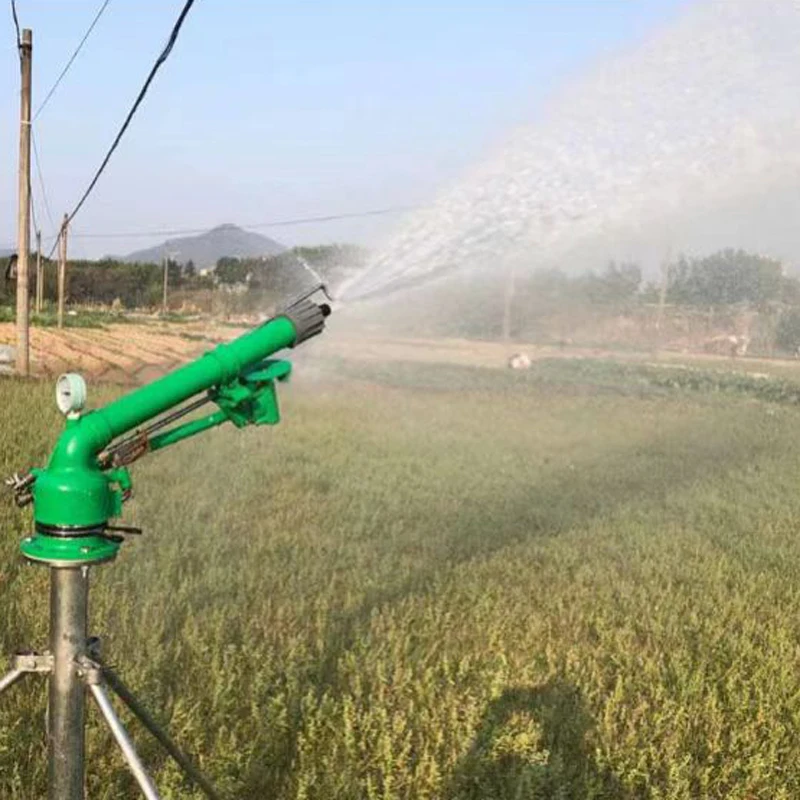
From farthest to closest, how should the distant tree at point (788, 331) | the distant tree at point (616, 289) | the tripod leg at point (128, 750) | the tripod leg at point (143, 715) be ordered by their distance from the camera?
the distant tree at point (788, 331) < the distant tree at point (616, 289) < the tripod leg at point (143, 715) < the tripod leg at point (128, 750)

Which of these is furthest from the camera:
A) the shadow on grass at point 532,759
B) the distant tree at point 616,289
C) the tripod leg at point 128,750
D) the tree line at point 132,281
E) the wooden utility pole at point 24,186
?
the tree line at point 132,281

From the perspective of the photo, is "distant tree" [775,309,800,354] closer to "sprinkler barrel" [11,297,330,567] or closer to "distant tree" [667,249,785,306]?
"distant tree" [667,249,785,306]

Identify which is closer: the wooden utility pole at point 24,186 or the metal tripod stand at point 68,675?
the metal tripod stand at point 68,675

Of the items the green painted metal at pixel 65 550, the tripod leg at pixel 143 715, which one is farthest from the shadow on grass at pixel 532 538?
the green painted metal at pixel 65 550

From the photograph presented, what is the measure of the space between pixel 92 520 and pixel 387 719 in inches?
72.5

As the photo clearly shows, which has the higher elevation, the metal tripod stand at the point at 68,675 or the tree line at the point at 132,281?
the tree line at the point at 132,281

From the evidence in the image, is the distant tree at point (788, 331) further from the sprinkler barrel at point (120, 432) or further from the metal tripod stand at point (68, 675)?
the metal tripod stand at point (68, 675)

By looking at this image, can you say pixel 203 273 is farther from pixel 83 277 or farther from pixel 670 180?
pixel 670 180

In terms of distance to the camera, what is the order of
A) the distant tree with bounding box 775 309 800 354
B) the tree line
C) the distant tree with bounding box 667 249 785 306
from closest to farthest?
the distant tree with bounding box 775 309 800 354 < the distant tree with bounding box 667 249 785 306 < the tree line

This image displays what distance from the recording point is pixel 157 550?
5059mm

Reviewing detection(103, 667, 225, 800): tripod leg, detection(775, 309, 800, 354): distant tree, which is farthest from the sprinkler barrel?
detection(775, 309, 800, 354): distant tree

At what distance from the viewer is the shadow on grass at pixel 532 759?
287cm

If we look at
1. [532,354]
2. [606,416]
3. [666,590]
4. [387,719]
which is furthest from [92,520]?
[532,354]

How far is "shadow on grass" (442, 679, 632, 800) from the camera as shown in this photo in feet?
9.43
